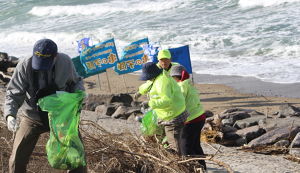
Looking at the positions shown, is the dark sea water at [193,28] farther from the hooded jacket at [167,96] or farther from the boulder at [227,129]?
the hooded jacket at [167,96]

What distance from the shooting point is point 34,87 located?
17.1ft

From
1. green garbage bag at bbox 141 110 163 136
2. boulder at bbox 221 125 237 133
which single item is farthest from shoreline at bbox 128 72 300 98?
green garbage bag at bbox 141 110 163 136

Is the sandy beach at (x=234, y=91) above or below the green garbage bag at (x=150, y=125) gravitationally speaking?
below

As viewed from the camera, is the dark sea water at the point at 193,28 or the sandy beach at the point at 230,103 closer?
the sandy beach at the point at 230,103

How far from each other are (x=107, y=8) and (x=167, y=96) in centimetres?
2646

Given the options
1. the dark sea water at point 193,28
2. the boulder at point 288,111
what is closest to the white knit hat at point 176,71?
the boulder at point 288,111

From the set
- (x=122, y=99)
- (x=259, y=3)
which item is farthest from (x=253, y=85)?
(x=259, y=3)

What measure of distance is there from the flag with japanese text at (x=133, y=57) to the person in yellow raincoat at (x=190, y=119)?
23.3 feet

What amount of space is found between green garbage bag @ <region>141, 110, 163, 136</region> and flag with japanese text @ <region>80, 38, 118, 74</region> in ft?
23.9

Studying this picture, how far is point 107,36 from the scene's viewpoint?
25.5 metres

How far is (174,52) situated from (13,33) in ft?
56.5

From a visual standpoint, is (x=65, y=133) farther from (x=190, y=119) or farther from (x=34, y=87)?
(x=190, y=119)

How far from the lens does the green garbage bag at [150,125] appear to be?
23.2ft

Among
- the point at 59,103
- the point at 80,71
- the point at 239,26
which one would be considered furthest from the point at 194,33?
the point at 59,103
